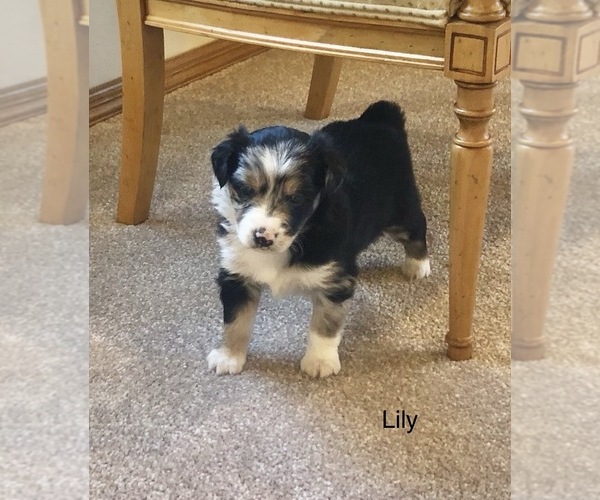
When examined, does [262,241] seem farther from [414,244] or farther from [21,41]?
[21,41]

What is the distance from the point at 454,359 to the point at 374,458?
0.25m

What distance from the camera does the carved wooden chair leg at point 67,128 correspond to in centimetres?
46

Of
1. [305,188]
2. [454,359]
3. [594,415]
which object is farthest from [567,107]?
[454,359]

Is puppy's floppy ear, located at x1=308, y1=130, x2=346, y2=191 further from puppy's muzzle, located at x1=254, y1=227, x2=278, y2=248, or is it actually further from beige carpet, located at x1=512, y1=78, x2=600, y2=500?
beige carpet, located at x1=512, y1=78, x2=600, y2=500

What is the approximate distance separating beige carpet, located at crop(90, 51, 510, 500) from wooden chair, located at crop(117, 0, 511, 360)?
0.39 ft

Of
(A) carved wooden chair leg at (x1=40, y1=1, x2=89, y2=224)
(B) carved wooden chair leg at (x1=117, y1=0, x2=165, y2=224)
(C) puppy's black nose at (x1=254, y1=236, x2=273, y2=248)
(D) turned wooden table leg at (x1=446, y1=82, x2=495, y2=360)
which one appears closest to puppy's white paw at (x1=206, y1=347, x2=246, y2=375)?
(C) puppy's black nose at (x1=254, y1=236, x2=273, y2=248)

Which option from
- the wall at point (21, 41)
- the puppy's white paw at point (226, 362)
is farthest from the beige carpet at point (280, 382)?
the wall at point (21, 41)

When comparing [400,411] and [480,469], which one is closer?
[480,469]

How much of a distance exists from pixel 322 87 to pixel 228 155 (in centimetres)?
89

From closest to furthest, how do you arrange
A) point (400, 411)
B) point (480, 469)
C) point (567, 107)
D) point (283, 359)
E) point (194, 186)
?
point (567, 107) < point (480, 469) < point (400, 411) < point (283, 359) < point (194, 186)

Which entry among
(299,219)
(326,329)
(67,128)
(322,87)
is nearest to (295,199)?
(299,219)

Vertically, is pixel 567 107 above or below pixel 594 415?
above

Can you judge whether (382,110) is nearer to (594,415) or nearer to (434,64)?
(434,64)

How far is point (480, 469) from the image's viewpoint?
940 millimetres
